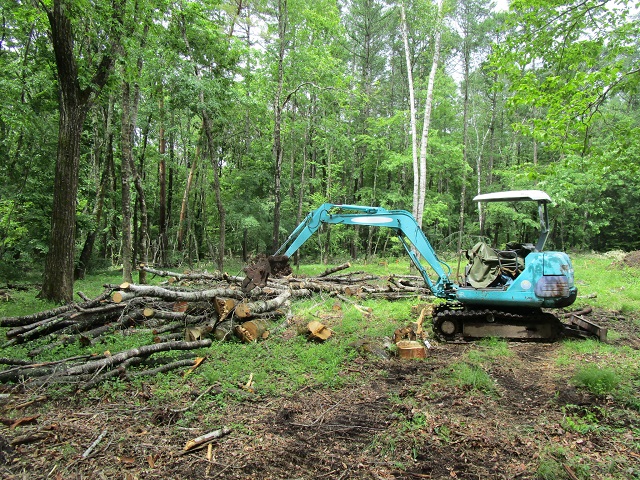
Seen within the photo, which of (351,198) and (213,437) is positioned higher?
(351,198)

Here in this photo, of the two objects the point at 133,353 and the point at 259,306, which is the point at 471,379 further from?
the point at 133,353

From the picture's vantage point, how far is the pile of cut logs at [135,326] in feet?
14.2

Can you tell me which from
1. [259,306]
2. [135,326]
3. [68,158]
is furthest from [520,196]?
[68,158]

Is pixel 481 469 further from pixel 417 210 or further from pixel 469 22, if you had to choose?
pixel 469 22

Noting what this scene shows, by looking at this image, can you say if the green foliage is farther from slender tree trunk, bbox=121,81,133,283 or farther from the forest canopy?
slender tree trunk, bbox=121,81,133,283

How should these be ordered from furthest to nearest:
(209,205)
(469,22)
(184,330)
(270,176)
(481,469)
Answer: (209,205) → (469,22) → (270,176) → (184,330) → (481,469)

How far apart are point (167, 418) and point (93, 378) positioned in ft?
4.20

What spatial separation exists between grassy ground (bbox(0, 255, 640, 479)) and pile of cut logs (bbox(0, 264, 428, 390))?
23cm

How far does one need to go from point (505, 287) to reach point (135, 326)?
6.76 m

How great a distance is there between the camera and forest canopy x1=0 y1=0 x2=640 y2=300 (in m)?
5.60

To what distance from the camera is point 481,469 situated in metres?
3.01

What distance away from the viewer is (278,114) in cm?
1414

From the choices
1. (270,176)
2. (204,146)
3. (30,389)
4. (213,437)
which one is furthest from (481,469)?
(204,146)

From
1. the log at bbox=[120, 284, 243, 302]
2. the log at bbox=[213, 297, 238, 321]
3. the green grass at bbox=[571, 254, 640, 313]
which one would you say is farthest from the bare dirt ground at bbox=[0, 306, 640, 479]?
the green grass at bbox=[571, 254, 640, 313]
